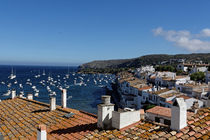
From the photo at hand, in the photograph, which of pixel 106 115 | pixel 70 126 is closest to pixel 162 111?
pixel 70 126

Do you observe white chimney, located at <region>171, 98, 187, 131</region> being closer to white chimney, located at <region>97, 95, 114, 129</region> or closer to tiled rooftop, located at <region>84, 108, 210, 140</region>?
tiled rooftop, located at <region>84, 108, 210, 140</region>

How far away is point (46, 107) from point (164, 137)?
31.0 feet

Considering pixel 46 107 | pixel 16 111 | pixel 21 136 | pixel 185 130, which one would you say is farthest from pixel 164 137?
pixel 16 111

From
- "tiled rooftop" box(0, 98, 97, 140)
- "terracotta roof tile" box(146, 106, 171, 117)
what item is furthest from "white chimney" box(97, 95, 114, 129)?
"terracotta roof tile" box(146, 106, 171, 117)

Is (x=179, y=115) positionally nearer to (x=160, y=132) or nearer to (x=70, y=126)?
(x=160, y=132)

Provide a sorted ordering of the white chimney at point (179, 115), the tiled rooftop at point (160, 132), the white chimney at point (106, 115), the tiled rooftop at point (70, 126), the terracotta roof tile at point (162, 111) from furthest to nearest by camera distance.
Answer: the terracotta roof tile at point (162, 111), the white chimney at point (106, 115), the tiled rooftop at point (70, 126), the white chimney at point (179, 115), the tiled rooftop at point (160, 132)

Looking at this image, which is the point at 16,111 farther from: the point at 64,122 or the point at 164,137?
the point at 164,137

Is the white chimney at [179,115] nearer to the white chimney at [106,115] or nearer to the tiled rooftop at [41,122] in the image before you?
the white chimney at [106,115]

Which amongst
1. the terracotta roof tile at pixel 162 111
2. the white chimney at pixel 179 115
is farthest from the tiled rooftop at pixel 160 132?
the terracotta roof tile at pixel 162 111

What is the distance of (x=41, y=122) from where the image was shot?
440 inches

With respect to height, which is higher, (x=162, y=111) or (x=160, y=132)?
(x=160, y=132)

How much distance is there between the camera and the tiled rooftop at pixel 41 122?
9109 millimetres

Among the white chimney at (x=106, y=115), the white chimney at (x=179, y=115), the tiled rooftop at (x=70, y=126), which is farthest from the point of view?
the white chimney at (x=106, y=115)

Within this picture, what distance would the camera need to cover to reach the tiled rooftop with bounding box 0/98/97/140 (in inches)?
359
